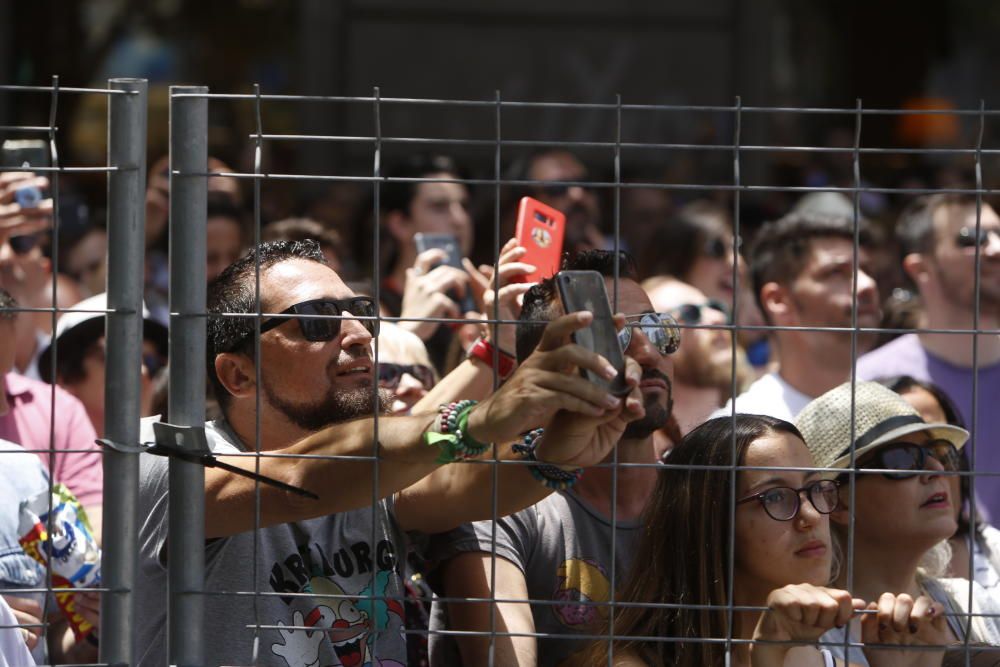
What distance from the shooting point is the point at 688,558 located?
8.79 ft

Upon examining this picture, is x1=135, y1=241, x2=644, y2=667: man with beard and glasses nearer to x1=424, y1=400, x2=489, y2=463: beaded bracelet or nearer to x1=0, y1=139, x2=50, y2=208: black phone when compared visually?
x1=424, y1=400, x2=489, y2=463: beaded bracelet

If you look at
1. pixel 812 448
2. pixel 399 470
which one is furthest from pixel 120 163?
pixel 812 448

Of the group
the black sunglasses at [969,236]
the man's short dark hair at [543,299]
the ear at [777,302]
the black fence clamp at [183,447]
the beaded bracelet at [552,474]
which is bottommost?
the beaded bracelet at [552,474]

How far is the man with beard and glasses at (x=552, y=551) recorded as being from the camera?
288 cm

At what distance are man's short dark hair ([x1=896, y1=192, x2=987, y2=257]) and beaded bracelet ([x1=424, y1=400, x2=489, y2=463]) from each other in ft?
10.5

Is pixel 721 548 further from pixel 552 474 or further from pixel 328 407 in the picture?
pixel 328 407

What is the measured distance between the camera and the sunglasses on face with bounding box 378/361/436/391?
12.5 feet

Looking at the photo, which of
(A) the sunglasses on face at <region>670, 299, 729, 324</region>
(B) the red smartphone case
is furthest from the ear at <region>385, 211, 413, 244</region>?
(B) the red smartphone case

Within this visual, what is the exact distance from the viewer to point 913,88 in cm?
1599

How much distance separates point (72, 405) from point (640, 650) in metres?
2.24

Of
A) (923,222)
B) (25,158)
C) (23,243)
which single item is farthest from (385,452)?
(923,222)

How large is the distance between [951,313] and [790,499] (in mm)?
2584

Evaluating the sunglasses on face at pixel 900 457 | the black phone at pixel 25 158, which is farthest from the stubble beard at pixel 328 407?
the black phone at pixel 25 158

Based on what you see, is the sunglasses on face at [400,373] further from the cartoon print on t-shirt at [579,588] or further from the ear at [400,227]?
the ear at [400,227]
